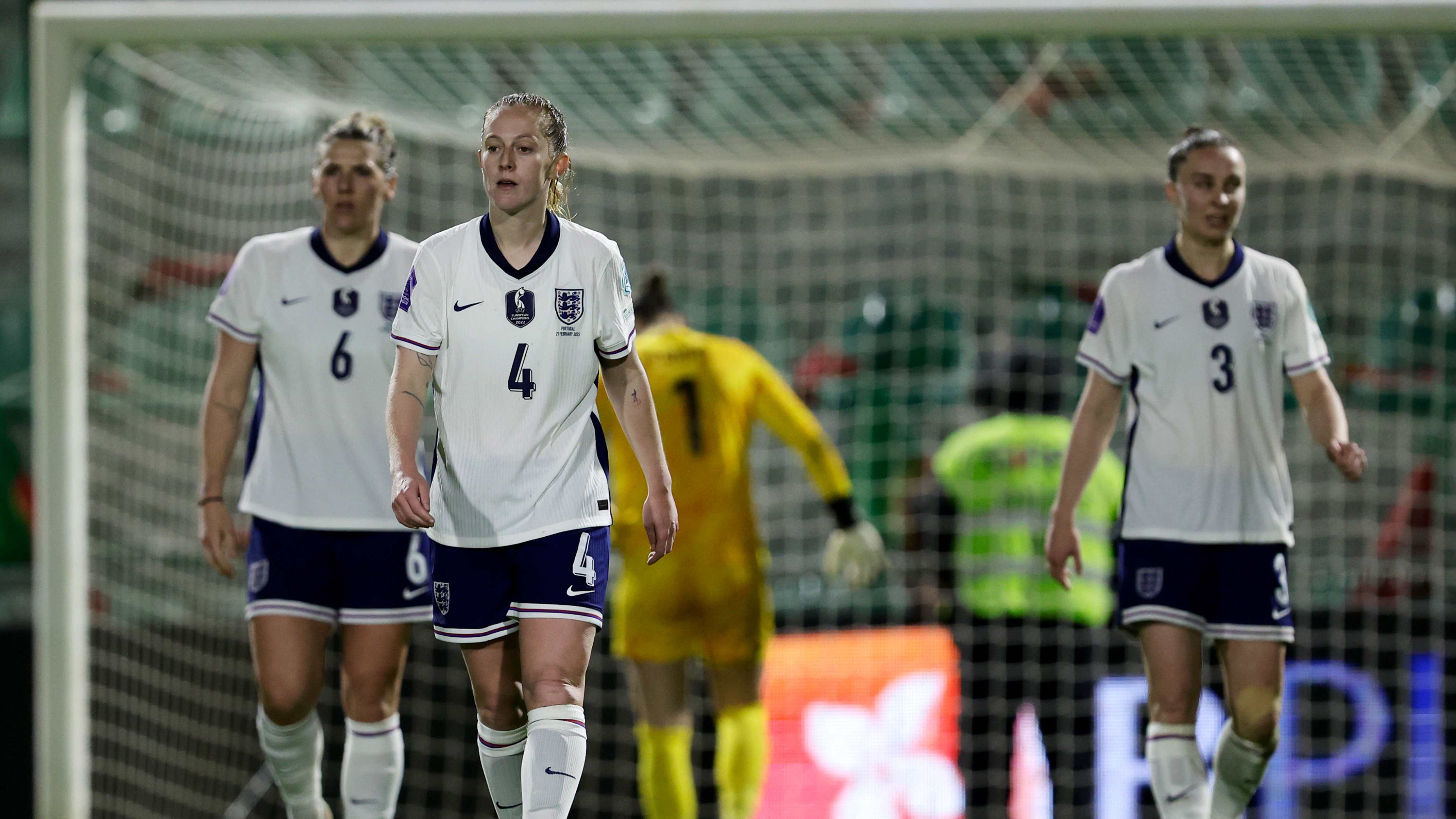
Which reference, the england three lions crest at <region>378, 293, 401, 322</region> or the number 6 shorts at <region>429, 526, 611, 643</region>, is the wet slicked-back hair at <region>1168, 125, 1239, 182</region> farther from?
the england three lions crest at <region>378, 293, 401, 322</region>

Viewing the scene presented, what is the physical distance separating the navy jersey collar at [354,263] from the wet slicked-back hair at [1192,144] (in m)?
1.99

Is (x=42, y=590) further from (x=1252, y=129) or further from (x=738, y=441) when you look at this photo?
(x=1252, y=129)

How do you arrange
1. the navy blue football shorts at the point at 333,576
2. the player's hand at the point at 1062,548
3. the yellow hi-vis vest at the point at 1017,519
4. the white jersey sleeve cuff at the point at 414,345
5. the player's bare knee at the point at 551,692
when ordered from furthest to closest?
the yellow hi-vis vest at the point at 1017,519, the player's hand at the point at 1062,548, the navy blue football shorts at the point at 333,576, the white jersey sleeve cuff at the point at 414,345, the player's bare knee at the point at 551,692

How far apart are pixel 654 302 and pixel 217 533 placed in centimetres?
187

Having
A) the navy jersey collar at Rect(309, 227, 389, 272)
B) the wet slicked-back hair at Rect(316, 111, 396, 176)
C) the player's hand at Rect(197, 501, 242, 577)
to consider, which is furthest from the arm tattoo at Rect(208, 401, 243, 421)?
the wet slicked-back hair at Rect(316, 111, 396, 176)

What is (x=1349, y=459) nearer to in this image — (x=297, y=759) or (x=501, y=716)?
(x=501, y=716)

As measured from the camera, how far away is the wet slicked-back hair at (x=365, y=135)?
144 inches

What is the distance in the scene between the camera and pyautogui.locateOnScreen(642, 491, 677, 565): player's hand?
10.2 ft

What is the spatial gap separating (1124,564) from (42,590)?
3.37 meters

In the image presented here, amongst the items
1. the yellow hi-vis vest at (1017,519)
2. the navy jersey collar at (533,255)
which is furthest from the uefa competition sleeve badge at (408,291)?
the yellow hi-vis vest at (1017,519)

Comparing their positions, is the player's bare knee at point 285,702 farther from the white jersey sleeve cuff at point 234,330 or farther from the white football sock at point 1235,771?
the white football sock at point 1235,771

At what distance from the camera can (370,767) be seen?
144 inches

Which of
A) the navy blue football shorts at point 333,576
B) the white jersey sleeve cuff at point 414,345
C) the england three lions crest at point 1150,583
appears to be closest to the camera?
the white jersey sleeve cuff at point 414,345

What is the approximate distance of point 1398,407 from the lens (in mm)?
7668
